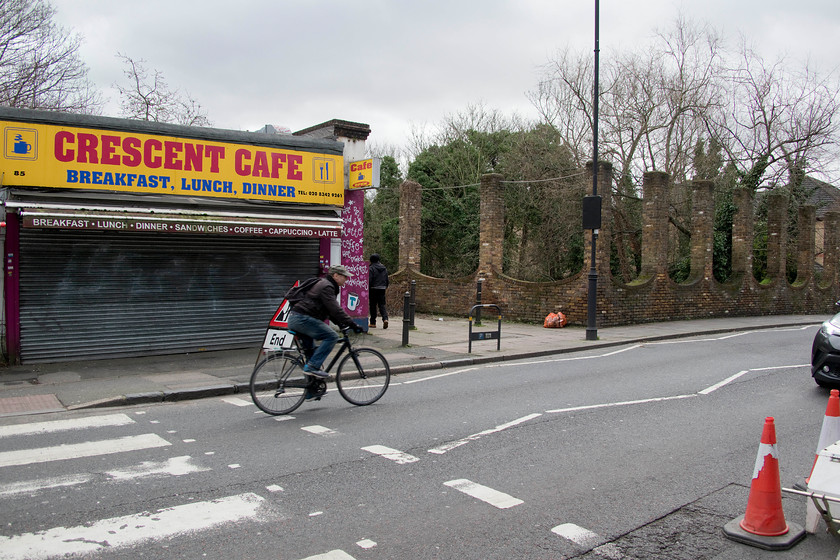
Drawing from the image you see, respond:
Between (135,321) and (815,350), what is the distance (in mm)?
11251

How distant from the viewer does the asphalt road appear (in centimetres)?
438

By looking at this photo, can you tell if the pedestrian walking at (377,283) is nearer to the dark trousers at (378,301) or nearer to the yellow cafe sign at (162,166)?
the dark trousers at (378,301)

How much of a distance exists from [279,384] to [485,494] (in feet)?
11.9

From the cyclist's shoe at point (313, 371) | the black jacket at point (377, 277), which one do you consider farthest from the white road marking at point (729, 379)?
the black jacket at point (377, 277)

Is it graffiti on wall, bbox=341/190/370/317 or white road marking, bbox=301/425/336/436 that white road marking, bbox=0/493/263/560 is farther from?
graffiti on wall, bbox=341/190/370/317

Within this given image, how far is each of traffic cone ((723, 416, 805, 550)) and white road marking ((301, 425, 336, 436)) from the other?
4056mm

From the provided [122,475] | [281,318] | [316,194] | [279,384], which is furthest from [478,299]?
[122,475]

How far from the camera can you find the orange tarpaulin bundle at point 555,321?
62.9 feet

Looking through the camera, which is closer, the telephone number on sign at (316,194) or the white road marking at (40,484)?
the white road marking at (40,484)

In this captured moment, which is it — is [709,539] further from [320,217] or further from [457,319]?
[457,319]

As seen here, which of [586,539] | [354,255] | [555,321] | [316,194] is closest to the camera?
[586,539]

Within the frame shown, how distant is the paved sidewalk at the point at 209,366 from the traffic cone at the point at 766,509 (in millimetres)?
7112

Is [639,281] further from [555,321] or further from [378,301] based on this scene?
[378,301]

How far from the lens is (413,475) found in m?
5.72
